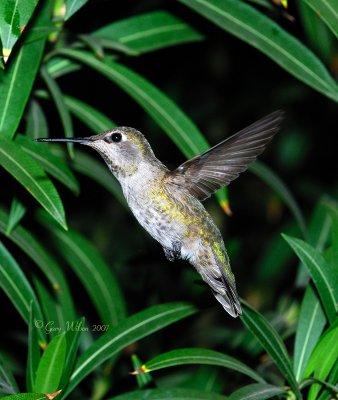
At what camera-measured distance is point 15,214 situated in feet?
6.77

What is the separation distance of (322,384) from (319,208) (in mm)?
1335

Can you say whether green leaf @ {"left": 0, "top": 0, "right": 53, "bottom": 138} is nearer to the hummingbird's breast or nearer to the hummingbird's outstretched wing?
the hummingbird's breast

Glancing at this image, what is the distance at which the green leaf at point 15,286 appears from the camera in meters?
2.02

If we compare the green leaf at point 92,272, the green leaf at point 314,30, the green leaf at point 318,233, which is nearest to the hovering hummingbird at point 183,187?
the green leaf at point 92,272

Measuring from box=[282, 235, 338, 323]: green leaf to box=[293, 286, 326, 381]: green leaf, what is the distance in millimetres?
116

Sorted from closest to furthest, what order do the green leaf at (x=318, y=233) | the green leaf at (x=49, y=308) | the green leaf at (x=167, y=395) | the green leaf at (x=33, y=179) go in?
the green leaf at (x=33, y=179), the green leaf at (x=167, y=395), the green leaf at (x=49, y=308), the green leaf at (x=318, y=233)

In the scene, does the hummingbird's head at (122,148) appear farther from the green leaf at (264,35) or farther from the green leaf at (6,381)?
the green leaf at (6,381)

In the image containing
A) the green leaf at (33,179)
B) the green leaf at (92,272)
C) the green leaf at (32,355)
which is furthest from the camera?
the green leaf at (92,272)

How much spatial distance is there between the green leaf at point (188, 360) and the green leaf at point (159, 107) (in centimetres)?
51

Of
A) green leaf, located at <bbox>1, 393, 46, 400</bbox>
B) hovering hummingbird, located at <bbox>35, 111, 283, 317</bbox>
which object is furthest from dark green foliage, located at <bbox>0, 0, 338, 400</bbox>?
hovering hummingbird, located at <bbox>35, 111, 283, 317</bbox>

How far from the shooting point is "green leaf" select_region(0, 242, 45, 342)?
202cm

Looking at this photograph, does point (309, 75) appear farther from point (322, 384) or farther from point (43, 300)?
point (43, 300)

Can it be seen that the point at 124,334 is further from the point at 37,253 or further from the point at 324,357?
the point at 324,357

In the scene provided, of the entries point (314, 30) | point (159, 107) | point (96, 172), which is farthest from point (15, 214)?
point (314, 30)
